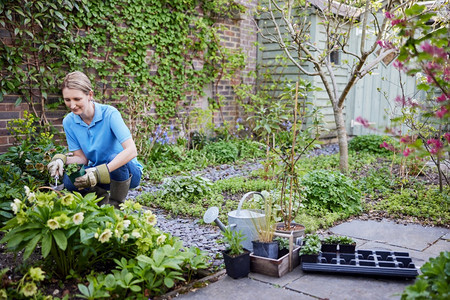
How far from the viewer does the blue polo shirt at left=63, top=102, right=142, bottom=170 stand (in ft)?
10.3

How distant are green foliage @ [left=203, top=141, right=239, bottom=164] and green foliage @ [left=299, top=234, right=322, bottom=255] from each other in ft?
12.9

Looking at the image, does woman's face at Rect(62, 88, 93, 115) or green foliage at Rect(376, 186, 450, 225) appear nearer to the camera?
woman's face at Rect(62, 88, 93, 115)

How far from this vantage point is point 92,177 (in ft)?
9.27

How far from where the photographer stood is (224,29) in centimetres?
763

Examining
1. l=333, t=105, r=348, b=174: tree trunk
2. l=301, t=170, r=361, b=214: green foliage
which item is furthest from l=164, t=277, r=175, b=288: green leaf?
l=333, t=105, r=348, b=174: tree trunk

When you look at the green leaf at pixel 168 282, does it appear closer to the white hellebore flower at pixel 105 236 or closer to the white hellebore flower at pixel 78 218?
the white hellebore flower at pixel 105 236

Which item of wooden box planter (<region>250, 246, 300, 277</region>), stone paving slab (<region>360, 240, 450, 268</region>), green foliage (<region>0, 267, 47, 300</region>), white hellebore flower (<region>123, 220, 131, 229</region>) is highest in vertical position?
white hellebore flower (<region>123, 220, 131, 229</region>)

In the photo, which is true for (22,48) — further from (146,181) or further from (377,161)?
(377,161)

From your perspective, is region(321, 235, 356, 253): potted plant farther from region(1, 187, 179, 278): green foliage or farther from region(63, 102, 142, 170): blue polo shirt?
region(63, 102, 142, 170): blue polo shirt

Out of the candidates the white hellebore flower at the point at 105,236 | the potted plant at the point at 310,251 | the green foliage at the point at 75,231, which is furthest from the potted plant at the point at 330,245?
the white hellebore flower at the point at 105,236

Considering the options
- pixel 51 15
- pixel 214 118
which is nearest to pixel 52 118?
pixel 51 15

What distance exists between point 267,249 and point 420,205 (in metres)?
2.23

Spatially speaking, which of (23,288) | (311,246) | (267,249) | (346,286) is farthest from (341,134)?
(23,288)

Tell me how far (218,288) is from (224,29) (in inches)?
236
